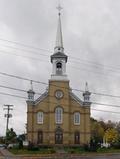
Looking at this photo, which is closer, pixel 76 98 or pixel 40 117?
pixel 40 117

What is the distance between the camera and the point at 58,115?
241 feet

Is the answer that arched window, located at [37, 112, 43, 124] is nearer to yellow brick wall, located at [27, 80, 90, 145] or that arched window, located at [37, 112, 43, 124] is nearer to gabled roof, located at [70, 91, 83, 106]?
yellow brick wall, located at [27, 80, 90, 145]

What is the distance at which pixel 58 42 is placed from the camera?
78125 millimetres

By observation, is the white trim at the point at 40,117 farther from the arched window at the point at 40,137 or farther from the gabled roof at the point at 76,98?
the gabled roof at the point at 76,98

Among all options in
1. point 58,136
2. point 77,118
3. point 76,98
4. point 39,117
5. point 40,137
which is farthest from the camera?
point 76,98

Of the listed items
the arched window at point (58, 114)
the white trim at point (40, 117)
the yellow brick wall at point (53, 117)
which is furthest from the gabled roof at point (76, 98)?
the white trim at point (40, 117)

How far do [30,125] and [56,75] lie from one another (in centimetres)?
1087

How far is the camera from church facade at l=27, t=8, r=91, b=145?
72.6 metres

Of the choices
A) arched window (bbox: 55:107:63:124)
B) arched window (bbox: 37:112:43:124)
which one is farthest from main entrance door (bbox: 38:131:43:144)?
arched window (bbox: 55:107:63:124)

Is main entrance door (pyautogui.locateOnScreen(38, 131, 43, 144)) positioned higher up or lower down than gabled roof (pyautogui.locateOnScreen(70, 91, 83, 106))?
lower down

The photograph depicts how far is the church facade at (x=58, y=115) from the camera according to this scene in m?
72.6

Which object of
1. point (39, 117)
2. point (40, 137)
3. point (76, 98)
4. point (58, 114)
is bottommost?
point (40, 137)

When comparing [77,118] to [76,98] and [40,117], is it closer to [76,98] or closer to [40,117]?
[76,98]

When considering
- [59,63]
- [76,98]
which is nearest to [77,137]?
[76,98]
